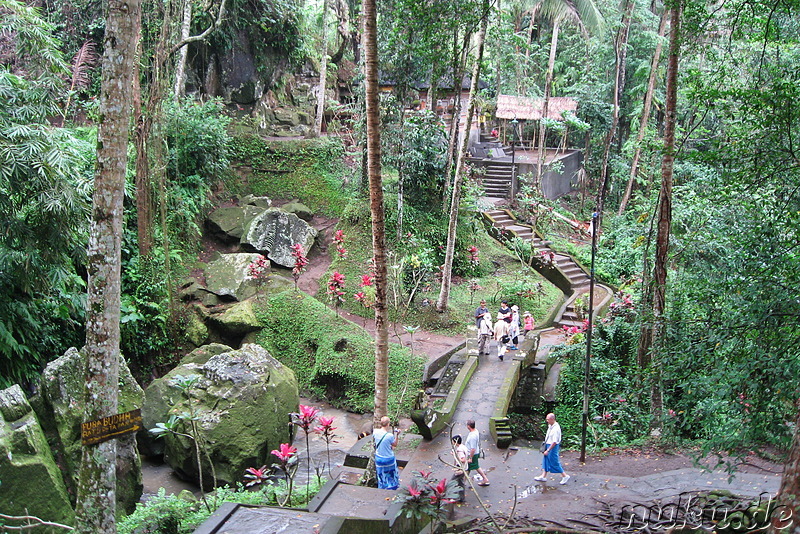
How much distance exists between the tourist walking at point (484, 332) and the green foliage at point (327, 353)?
136 cm

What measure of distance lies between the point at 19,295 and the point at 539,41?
80.6 feet

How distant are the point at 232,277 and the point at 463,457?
30.6 feet

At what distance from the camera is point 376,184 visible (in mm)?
8398

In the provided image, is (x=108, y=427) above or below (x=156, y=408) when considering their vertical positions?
above

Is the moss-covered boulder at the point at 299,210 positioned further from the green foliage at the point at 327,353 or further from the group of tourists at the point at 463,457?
the group of tourists at the point at 463,457

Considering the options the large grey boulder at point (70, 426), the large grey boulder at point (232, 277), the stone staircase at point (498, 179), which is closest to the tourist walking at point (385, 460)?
the large grey boulder at point (70, 426)

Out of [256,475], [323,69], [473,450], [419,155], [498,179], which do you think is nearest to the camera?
[256,475]

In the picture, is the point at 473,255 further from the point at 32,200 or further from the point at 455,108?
the point at 32,200

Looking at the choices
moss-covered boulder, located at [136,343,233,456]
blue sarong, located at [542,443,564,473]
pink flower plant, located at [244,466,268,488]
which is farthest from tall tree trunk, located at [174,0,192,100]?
blue sarong, located at [542,443,564,473]

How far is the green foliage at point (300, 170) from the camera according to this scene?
19.7 m

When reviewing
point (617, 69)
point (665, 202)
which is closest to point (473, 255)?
point (665, 202)

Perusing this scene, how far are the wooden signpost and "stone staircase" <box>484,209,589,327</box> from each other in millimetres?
13335

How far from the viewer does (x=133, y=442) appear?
9.13 metres

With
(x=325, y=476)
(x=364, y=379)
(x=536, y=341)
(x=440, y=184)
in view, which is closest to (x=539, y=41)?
(x=440, y=184)
